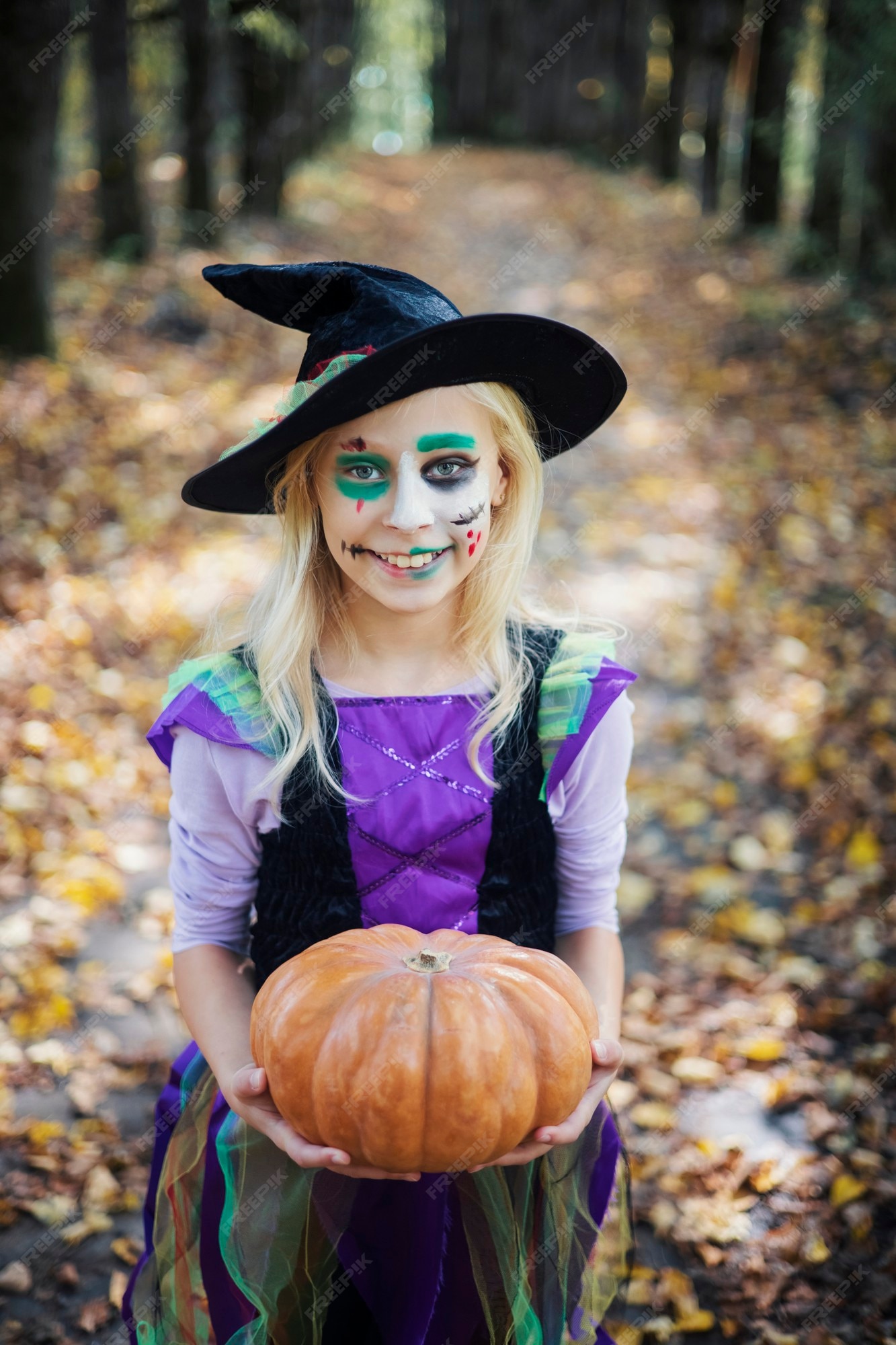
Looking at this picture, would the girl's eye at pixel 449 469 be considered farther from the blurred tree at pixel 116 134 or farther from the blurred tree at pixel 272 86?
the blurred tree at pixel 272 86

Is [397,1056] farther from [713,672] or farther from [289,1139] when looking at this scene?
[713,672]

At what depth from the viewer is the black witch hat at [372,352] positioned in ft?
5.53

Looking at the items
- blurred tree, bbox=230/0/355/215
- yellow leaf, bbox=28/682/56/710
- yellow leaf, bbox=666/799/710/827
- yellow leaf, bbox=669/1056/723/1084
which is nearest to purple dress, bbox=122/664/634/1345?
yellow leaf, bbox=669/1056/723/1084

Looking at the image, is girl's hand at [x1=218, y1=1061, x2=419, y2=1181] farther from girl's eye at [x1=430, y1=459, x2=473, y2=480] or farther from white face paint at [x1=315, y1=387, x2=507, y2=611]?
girl's eye at [x1=430, y1=459, x2=473, y2=480]

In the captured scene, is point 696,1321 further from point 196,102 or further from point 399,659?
point 196,102

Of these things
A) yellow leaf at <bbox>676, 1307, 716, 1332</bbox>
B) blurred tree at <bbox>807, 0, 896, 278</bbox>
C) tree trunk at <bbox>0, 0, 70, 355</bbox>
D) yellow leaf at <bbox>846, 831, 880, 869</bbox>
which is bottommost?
yellow leaf at <bbox>676, 1307, 716, 1332</bbox>

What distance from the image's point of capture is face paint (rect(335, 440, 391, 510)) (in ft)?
5.99

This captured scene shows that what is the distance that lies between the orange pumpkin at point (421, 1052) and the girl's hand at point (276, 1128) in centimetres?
2

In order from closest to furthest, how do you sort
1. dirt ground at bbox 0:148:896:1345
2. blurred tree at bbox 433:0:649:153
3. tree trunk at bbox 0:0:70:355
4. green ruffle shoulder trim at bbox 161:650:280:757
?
green ruffle shoulder trim at bbox 161:650:280:757 → dirt ground at bbox 0:148:896:1345 → tree trunk at bbox 0:0:70:355 → blurred tree at bbox 433:0:649:153

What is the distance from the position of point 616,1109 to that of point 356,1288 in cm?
166

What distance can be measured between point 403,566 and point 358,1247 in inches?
54.3

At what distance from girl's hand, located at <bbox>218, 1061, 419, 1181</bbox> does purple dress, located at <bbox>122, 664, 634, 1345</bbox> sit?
0.68ft

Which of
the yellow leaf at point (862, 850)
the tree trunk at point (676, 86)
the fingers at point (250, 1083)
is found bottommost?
the yellow leaf at point (862, 850)

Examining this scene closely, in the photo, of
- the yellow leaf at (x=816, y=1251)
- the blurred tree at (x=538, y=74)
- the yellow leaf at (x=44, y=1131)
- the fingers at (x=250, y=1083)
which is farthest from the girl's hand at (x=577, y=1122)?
the blurred tree at (x=538, y=74)
